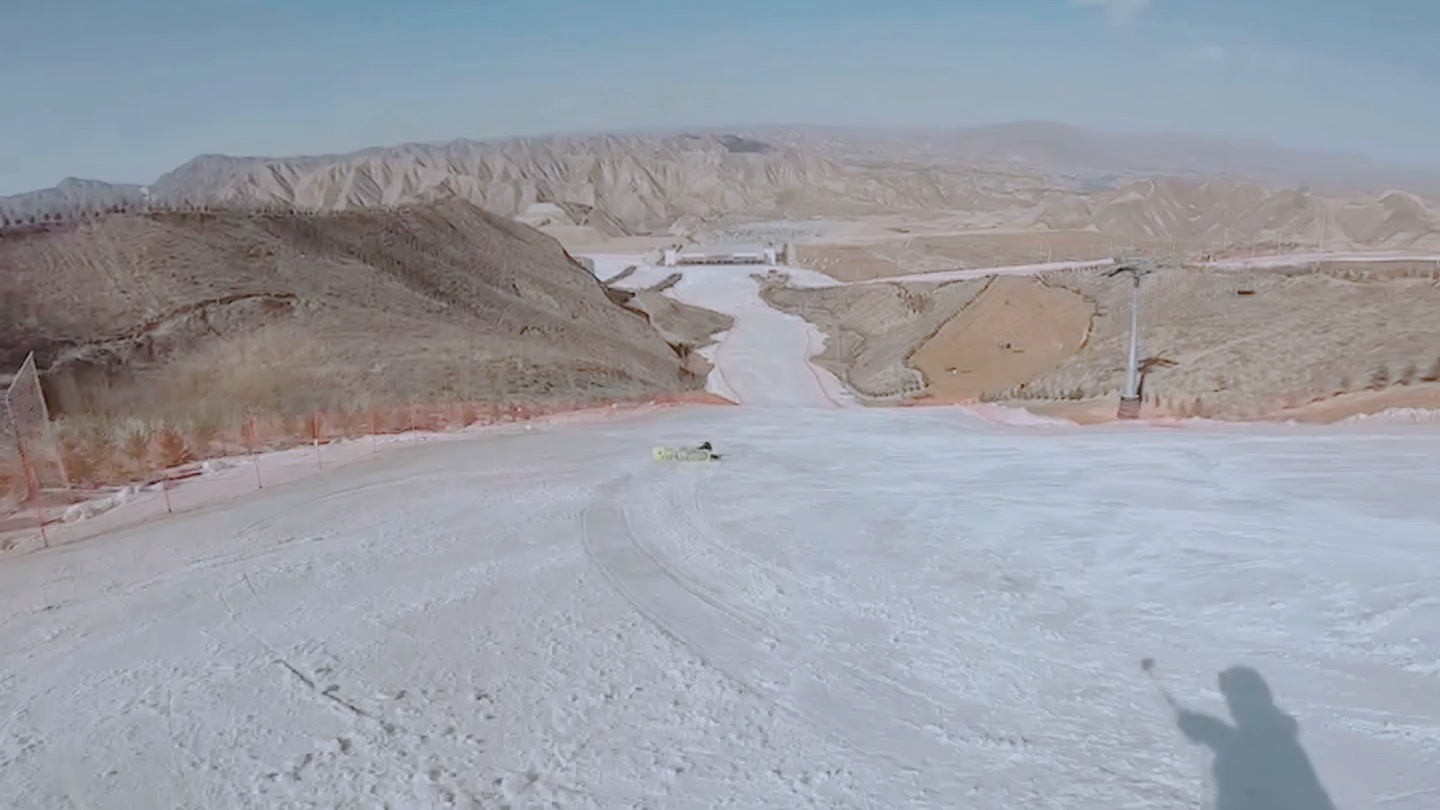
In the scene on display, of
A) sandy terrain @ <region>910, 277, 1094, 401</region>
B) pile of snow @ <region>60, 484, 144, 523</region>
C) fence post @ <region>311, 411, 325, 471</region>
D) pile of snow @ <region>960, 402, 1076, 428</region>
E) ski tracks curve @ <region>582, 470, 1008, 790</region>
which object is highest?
ski tracks curve @ <region>582, 470, 1008, 790</region>

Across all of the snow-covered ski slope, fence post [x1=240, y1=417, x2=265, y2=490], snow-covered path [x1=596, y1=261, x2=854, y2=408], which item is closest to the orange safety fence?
fence post [x1=240, y1=417, x2=265, y2=490]

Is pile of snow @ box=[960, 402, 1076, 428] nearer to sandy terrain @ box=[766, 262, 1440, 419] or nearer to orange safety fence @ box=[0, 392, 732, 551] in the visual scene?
sandy terrain @ box=[766, 262, 1440, 419]

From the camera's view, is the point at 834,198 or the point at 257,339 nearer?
the point at 257,339

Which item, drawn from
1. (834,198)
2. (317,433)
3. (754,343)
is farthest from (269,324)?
(834,198)

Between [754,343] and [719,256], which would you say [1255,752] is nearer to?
[754,343]

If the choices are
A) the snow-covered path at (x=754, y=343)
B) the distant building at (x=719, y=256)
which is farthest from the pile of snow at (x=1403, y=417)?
the distant building at (x=719, y=256)

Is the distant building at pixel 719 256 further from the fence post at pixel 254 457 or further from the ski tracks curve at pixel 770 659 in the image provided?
the ski tracks curve at pixel 770 659
